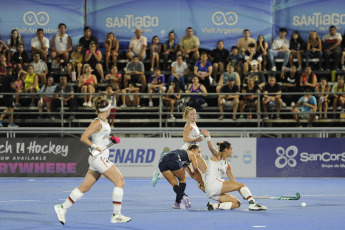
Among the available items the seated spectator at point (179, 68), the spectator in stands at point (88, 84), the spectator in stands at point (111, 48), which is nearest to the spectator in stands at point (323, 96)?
the seated spectator at point (179, 68)

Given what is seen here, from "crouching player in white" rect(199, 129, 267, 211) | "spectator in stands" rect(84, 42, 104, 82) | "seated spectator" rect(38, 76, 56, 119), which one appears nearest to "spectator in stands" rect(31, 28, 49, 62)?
"spectator in stands" rect(84, 42, 104, 82)

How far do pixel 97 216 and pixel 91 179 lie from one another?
47.4 inches

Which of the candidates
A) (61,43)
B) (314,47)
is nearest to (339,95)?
(314,47)

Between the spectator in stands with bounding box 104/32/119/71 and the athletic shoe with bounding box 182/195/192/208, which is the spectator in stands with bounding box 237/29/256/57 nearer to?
the spectator in stands with bounding box 104/32/119/71

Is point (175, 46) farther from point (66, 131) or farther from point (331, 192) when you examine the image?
point (331, 192)

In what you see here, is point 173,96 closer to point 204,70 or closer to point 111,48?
point 204,70

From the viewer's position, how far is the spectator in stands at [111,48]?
23.7 meters

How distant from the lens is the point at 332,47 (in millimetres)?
23547

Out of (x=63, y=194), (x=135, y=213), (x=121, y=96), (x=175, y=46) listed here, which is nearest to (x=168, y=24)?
(x=175, y=46)

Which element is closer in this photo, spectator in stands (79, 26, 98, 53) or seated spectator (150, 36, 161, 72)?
seated spectator (150, 36, 161, 72)

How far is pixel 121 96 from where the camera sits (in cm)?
2189

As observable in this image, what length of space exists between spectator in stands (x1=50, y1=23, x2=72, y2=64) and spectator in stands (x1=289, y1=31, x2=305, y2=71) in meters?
8.74

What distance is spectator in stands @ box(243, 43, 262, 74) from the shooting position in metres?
22.4

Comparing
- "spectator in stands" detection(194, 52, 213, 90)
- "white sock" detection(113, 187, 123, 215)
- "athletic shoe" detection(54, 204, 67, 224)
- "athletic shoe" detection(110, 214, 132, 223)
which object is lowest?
"athletic shoe" detection(110, 214, 132, 223)
